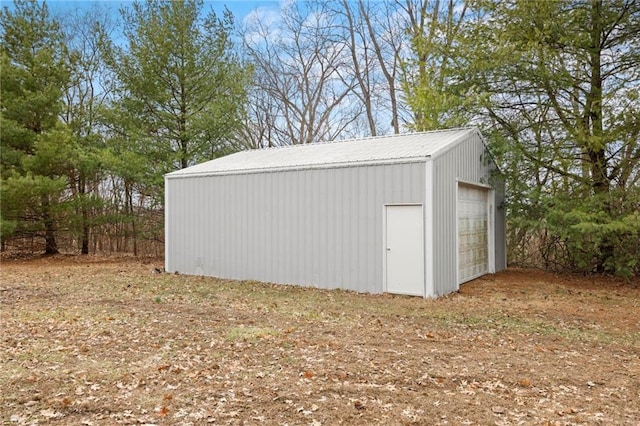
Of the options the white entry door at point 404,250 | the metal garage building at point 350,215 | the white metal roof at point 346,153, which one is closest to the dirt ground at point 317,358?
the white entry door at point 404,250

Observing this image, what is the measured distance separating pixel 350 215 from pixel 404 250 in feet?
4.15

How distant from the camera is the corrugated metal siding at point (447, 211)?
8344 mm

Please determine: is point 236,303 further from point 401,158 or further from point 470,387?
point 470,387

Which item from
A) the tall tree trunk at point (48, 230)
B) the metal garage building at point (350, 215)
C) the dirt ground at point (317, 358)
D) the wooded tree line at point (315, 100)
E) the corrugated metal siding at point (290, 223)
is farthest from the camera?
the tall tree trunk at point (48, 230)

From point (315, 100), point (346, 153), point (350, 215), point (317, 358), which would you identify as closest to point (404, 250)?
point (350, 215)

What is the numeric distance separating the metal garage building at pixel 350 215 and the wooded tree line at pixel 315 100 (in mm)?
1405

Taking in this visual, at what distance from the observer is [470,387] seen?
3.93m

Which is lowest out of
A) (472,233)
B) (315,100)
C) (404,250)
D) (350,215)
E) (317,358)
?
(317,358)

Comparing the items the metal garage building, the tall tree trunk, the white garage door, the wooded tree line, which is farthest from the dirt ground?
the tall tree trunk

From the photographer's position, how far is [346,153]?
399 inches

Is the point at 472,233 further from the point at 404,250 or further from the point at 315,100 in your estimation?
the point at 315,100

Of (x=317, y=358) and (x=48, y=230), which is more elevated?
(x=48, y=230)

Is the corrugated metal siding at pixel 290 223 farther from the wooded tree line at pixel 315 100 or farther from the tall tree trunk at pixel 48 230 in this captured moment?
the tall tree trunk at pixel 48 230

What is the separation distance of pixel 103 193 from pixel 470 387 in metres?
17.1
